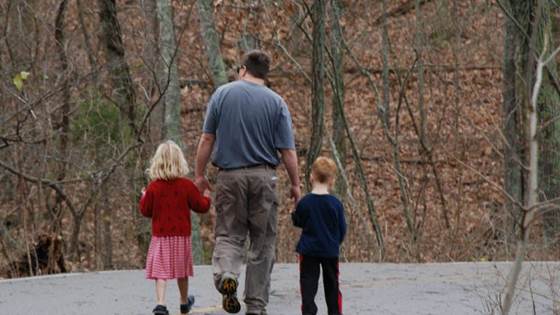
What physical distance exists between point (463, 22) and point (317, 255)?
54.6ft

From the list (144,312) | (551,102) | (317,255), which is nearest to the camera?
(317,255)

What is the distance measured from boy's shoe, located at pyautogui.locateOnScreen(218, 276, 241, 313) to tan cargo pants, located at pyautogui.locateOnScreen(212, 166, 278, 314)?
21 centimetres

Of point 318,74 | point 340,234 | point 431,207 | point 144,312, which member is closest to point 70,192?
point 318,74

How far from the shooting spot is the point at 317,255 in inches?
370

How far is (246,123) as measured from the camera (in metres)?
9.38

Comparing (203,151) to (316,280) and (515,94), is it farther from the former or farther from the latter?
(515,94)

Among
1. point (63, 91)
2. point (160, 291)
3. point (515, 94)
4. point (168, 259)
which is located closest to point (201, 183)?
point (168, 259)

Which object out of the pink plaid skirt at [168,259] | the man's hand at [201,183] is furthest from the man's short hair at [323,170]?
the pink plaid skirt at [168,259]

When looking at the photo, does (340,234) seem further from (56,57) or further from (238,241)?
(56,57)

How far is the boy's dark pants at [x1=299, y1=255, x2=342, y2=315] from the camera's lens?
31.2 ft

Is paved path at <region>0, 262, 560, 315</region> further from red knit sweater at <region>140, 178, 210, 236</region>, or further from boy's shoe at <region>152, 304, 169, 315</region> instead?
red knit sweater at <region>140, 178, 210, 236</region>

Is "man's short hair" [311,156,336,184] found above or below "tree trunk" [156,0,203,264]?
below

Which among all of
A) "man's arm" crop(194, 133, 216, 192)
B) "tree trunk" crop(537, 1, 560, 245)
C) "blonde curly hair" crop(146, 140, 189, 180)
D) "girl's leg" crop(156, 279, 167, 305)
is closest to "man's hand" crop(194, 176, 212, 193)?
"man's arm" crop(194, 133, 216, 192)

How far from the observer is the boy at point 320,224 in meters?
9.31
